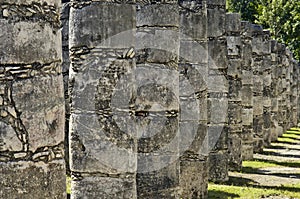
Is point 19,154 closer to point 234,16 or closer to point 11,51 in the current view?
point 11,51

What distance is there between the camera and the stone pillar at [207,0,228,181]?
42.8 ft

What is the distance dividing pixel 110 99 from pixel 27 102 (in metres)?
2.58

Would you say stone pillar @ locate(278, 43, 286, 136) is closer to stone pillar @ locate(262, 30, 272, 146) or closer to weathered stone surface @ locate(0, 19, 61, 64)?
stone pillar @ locate(262, 30, 272, 146)

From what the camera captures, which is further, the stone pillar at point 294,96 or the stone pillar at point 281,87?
the stone pillar at point 294,96

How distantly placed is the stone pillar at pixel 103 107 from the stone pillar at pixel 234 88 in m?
8.56

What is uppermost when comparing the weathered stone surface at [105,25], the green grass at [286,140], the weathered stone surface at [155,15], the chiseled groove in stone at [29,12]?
the weathered stone surface at [155,15]

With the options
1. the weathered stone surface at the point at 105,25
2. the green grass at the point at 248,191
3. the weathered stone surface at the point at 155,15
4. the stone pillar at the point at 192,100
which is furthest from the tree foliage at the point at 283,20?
the weathered stone surface at the point at 105,25

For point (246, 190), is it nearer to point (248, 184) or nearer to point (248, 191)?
point (248, 191)

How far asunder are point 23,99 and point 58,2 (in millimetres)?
752

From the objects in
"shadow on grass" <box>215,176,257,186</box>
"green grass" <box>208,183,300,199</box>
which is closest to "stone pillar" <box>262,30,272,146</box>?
"shadow on grass" <box>215,176,257,186</box>

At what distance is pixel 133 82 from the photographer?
7.01 meters

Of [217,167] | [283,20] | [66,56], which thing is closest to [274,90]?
[217,167]

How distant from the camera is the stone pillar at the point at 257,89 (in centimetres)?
1970

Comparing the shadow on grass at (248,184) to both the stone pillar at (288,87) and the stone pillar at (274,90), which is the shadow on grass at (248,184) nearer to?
the stone pillar at (274,90)
